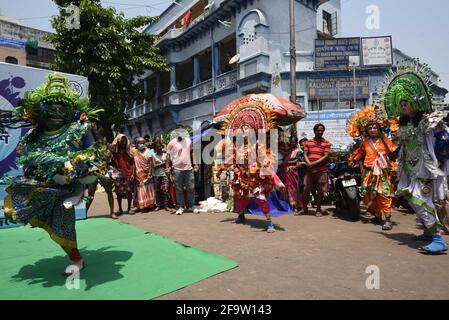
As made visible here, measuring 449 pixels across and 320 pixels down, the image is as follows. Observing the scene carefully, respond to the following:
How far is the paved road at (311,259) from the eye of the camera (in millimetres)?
2717

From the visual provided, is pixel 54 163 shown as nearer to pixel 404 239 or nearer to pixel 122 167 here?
pixel 122 167

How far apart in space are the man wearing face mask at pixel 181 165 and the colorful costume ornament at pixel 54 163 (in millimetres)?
3414

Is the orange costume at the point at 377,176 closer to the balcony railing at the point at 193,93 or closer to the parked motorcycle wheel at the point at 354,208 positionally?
the parked motorcycle wheel at the point at 354,208

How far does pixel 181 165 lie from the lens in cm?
686

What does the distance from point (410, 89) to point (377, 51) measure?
11334 millimetres

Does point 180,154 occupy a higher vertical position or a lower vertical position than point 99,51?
lower

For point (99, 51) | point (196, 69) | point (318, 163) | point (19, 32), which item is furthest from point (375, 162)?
point (19, 32)

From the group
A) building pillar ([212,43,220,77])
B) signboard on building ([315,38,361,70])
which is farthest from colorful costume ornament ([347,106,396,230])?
building pillar ([212,43,220,77])

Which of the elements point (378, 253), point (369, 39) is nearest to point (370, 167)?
point (378, 253)

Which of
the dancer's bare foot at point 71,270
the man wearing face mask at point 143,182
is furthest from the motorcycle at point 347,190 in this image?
the dancer's bare foot at point 71,270

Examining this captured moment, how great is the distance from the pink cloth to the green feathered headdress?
3415 mm

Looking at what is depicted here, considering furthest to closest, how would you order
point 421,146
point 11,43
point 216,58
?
point 11,43 → point 216,58 → point 421,146
